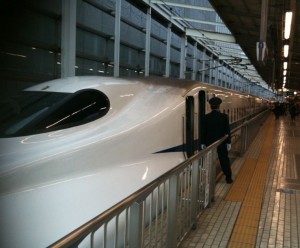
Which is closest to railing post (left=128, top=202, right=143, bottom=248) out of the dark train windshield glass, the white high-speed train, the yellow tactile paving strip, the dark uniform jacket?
the white high-speed train

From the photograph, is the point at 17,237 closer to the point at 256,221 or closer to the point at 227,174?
the point at 256,221

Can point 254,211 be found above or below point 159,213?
below

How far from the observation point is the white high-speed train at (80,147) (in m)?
3.49

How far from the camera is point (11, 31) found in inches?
346

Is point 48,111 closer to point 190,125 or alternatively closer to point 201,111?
point 190,125

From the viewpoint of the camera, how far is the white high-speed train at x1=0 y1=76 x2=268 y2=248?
3486mm

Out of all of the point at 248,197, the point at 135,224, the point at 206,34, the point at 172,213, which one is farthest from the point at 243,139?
the point at 206,34

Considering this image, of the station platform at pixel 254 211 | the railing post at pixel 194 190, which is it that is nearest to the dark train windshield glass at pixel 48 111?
the railing post at pixel 194 190

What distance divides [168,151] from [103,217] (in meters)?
3.50

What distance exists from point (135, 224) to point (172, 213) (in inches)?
38.1

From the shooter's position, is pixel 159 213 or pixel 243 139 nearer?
pixel 159 213

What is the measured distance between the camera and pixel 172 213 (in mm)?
3418

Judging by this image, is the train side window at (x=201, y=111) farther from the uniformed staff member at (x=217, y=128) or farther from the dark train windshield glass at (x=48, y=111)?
the dark train windshield glass at (x=48, y=111)

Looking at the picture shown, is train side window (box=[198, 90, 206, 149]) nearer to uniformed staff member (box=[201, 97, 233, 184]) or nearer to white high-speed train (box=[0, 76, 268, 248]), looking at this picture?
uniformed staff member (box=[201, 97, 233, 184])
